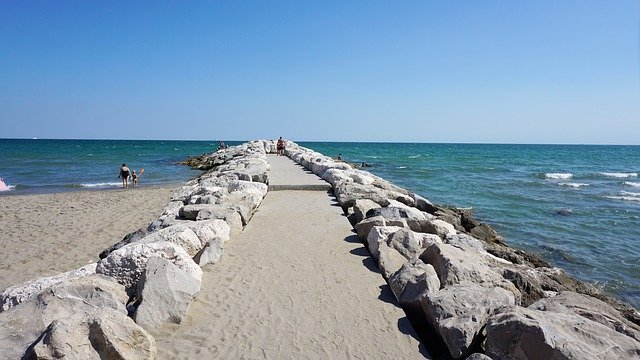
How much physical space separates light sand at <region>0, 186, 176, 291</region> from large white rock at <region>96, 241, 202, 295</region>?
3470 mm

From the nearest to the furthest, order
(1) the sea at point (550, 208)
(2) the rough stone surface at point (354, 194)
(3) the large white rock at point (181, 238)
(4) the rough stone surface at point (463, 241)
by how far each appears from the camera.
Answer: (3) the large white rock at point (181, 238) → (4) the rough stone surface at point (463, 241) → (2) the rough stone surface at point (354, 194) → (1) the sea at point (550, 208)

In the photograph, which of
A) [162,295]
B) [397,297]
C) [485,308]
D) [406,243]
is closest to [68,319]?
[162,295]

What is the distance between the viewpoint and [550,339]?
2.52 metres

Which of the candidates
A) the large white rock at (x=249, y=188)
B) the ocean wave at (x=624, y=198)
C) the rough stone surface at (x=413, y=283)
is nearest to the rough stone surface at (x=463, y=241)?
the rough stone surface at (x=413, y=283)

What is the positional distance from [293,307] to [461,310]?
Result: 4.36ft

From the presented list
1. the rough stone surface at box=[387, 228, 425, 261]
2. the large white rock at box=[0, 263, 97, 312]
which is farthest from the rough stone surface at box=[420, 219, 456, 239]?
the large white rock at box=[0, 263, 97, 312]

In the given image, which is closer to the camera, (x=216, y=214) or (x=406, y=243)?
(x=406, y=243)

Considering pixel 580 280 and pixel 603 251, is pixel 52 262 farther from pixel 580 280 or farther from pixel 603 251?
pixel 603 251

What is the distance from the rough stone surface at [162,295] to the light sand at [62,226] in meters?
4.07

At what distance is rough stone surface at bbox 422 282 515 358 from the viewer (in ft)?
9.38

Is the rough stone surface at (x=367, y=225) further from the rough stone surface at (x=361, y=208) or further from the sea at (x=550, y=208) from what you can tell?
the sea at (x=550, y=208)

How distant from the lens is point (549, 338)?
2523 mm

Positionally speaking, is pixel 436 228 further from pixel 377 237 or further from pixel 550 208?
pixel 550 208

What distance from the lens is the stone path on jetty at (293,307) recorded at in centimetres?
301
